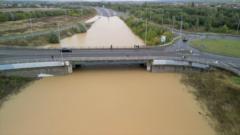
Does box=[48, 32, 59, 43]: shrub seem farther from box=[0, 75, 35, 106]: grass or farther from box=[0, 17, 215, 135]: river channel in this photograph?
box=[0, 75, 35, 106]: grass

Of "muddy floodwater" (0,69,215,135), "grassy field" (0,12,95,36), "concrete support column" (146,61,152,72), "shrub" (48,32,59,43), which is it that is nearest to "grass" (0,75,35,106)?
"muddy floodwater" (0,69,215,135)

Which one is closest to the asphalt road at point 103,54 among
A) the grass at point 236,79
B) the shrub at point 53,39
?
the grass at point 236,79

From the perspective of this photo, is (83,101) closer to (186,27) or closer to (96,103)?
(96,103)

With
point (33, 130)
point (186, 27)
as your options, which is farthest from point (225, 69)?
point (186, 27)

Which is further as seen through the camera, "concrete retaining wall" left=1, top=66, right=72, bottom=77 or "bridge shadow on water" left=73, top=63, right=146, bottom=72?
"bridge shadow on water" left=73, top=63, right=146, bottom=72

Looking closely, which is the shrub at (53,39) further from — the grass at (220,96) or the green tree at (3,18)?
the green tree at (3,18)

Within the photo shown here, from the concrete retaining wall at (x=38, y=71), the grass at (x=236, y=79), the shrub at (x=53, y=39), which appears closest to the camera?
the grass at (x=236, y=79)

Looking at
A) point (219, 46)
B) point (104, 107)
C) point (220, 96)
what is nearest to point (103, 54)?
point (104, 107)
